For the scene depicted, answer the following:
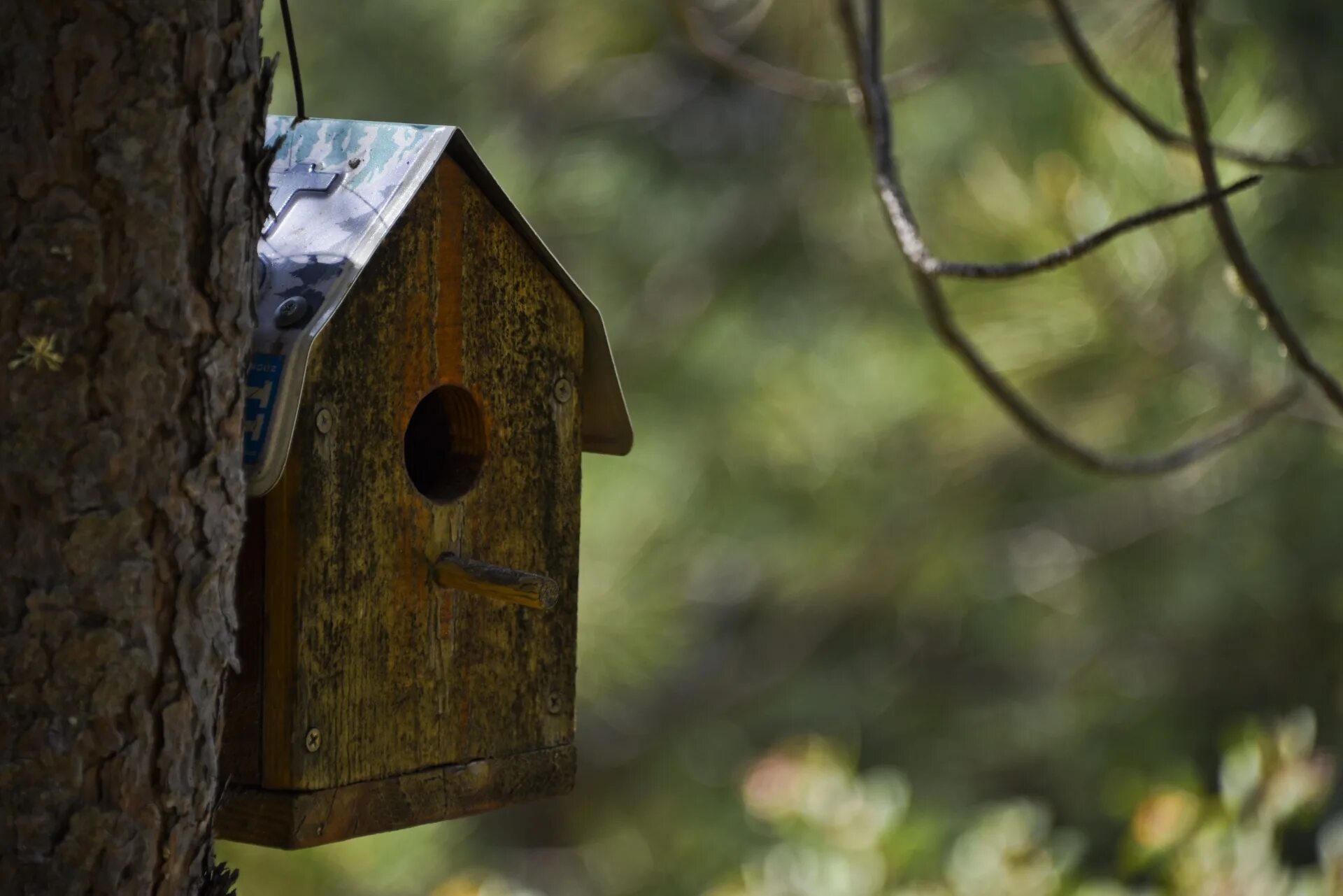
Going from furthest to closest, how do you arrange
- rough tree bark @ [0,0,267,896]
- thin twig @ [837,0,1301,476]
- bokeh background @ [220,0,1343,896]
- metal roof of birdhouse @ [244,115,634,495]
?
1. bokeh background @ [220,0,1343,896]
2. thin twig @ [837,0,1301,476]
3. metal roof of birdhouse @ [244,115,634,495]
4. rough tree bark @ [0,0,267,896]

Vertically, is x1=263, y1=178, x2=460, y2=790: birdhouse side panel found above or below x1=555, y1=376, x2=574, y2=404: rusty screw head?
below

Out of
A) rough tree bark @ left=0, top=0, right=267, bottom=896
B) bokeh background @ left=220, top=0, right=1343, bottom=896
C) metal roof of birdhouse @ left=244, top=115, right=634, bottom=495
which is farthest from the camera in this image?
bokeh background @ left=220, top=0, right=1343, bottom=896

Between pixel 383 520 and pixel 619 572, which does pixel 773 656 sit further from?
pixel 383 520

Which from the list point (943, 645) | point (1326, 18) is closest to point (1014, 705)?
point (943, 645)

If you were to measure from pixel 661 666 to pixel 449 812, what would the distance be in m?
2.48

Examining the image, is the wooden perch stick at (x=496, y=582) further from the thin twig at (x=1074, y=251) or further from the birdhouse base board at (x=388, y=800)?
the thin twig at (x=1074, y=251)

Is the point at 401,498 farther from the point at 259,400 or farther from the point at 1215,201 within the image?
the point at 1215,201

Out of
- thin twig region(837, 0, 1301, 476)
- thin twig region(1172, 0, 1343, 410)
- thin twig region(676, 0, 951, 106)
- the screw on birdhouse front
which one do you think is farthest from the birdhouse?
thin twig region(676, 0, 951, 106)

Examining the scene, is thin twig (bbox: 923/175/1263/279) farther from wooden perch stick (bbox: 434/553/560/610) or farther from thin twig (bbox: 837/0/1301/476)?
wooden perch stick (bbox: 434/553/560/610)

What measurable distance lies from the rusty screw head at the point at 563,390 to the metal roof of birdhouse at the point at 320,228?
3cm

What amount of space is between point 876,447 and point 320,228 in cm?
272

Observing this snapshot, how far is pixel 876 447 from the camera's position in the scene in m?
3.44

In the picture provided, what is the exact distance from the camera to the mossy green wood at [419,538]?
2.47 feet

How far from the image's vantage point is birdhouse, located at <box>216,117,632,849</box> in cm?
75
